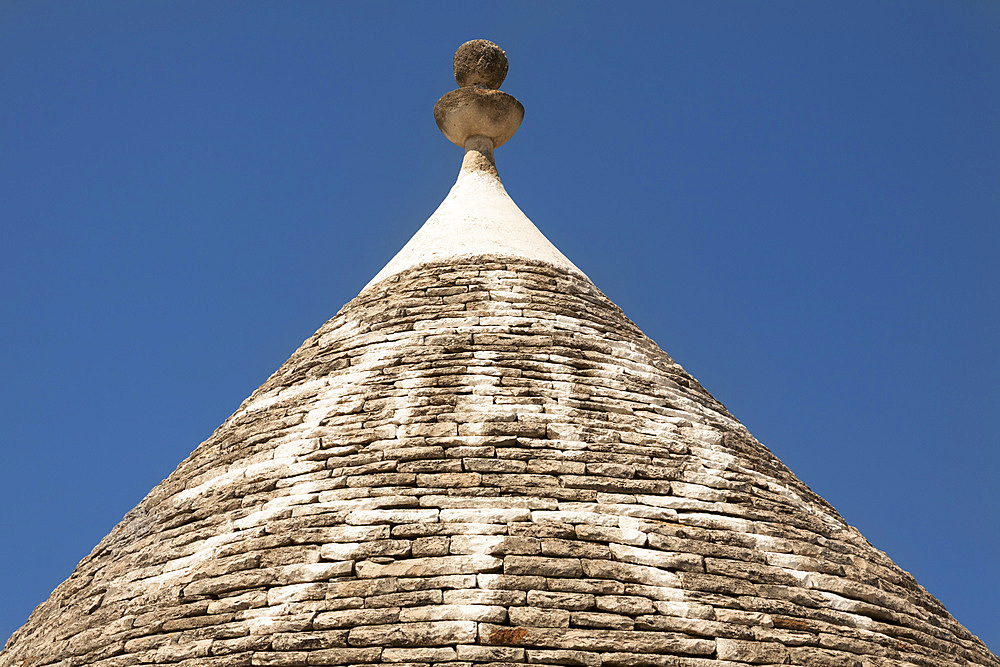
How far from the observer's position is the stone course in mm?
5164

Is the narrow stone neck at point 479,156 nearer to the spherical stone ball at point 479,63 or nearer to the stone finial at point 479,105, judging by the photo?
the stone finial at point 479,105

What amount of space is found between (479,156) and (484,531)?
484 cm

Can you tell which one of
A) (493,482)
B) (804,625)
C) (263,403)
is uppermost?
(263,403)

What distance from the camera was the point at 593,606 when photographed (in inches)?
205

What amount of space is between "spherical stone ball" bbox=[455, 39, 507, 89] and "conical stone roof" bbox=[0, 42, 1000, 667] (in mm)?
2833

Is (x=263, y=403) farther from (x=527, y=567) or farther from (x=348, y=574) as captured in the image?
(x=527, y=567)

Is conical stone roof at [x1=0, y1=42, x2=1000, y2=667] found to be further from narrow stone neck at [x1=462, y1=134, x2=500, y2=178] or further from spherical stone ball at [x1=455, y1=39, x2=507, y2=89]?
spherical stone ball at [x1=455, y1=39, x2=507, y2=89]

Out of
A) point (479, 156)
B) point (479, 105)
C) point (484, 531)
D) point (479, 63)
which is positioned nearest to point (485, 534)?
point (484, 531)

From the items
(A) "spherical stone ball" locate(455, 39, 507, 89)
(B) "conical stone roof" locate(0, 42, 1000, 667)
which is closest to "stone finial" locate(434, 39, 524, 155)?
(A) "spherical stone ball" locate(455, 39, 507, 89)

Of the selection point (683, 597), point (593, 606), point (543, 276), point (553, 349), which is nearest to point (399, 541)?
point (593, 606)

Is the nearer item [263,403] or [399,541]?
[399,541]

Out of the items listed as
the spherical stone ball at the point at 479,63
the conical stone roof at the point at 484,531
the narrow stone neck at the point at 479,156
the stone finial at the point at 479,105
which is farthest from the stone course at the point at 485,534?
the spherical stone ball at the point at 479,63

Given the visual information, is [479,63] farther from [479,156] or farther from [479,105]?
[479,156]

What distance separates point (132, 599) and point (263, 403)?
1.73m
